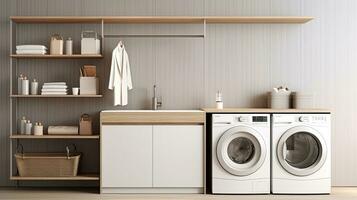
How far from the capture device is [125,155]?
5.52m

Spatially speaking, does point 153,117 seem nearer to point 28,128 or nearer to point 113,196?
point 113,196

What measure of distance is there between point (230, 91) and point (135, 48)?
116 centimetres

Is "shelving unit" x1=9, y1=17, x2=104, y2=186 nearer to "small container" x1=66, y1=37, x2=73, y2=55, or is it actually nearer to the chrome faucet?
"small container" x1=66, y1=37, x2=73, y2=55

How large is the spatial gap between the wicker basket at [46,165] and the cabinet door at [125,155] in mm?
397

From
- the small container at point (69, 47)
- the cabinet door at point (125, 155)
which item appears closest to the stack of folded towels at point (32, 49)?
the small container at point (69, 47)

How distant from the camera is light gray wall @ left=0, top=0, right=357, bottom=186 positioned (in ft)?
19.8

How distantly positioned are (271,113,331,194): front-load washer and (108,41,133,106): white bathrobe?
1.56m

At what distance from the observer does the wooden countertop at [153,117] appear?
5.50 metres

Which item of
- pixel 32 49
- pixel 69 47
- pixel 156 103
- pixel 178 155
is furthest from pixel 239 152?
pixel 32 49

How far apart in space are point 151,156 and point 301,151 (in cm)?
152

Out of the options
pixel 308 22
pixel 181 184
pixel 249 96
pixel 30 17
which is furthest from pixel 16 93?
pixel 308 22

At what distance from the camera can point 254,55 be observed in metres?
6.09

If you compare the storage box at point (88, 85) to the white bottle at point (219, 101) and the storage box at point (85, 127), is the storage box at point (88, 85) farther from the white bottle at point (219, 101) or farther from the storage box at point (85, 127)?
the white bottle at point (219, 101)

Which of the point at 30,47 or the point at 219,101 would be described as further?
the point at 219,101
